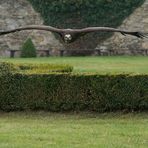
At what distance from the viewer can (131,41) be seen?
29.4 meters

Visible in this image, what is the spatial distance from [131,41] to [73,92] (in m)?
16.9

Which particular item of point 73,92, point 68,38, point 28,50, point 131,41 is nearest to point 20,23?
point 28,50

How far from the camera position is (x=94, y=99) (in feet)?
41.7

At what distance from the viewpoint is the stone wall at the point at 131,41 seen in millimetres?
29062

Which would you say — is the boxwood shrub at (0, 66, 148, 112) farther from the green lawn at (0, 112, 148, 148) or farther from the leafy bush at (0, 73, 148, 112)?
the green lawn at (0, 112, 148, 148)

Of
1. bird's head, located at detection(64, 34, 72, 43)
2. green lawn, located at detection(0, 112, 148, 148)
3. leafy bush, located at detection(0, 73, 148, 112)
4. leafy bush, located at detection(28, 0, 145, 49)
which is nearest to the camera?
green lawn, located at detection(0, 112, 148, 148)

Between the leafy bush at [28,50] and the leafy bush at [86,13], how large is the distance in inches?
87.6

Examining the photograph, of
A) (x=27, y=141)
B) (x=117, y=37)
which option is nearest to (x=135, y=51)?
(x=117, y=37)

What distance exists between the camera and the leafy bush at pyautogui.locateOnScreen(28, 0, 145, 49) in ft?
94.7

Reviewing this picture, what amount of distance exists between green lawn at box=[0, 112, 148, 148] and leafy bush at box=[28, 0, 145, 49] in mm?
16574

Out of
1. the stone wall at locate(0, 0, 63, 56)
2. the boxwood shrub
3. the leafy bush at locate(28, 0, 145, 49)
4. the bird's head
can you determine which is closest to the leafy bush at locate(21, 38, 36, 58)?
the stone wall at locate(0, 0, 63, 56)

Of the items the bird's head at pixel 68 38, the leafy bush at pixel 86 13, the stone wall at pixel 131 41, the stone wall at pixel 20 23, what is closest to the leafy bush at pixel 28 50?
the stone wall at pixel 20 23

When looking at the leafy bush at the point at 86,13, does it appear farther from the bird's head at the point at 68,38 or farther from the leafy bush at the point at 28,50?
the bird's head at the point at 68,38

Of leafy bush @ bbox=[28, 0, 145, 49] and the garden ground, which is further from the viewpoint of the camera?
leafy bush @ bbox=[28, 0, 145, 49]
